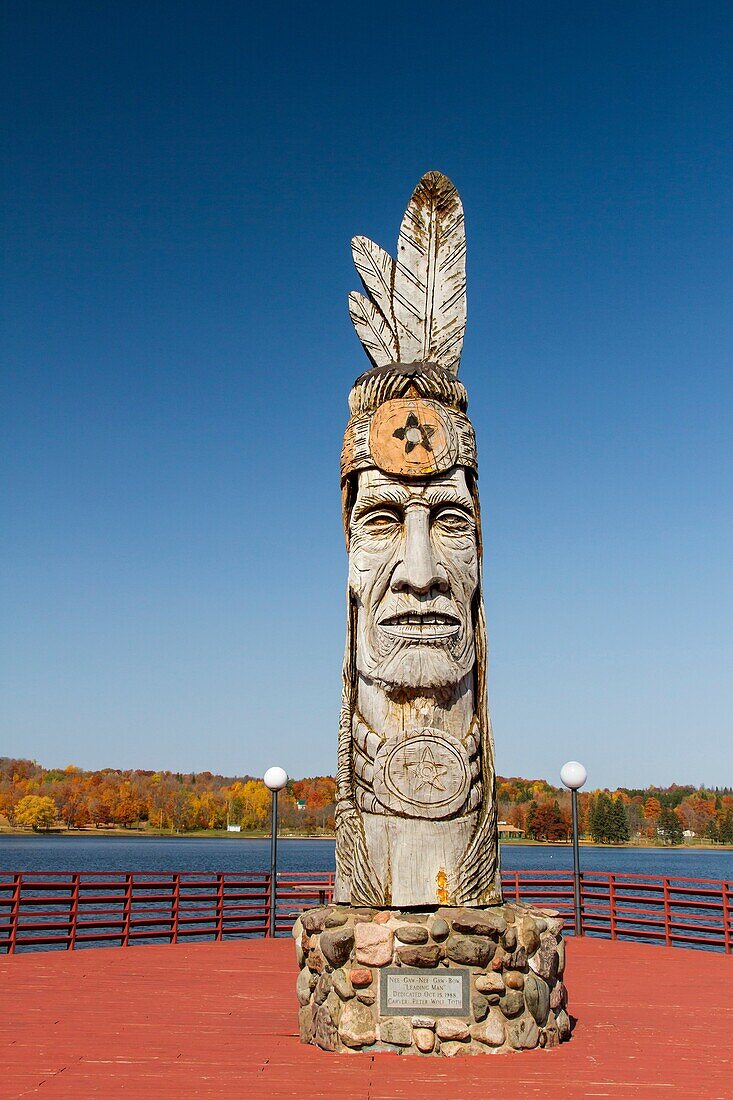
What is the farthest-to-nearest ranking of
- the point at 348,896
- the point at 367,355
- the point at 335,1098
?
the point at 367,355, the point at 348,896, the point at 335,1098

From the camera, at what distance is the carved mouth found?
707 cm

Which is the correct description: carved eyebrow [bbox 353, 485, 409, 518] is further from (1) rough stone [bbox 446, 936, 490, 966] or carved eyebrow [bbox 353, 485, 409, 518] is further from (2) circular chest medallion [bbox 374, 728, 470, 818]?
(1) rough stone [bbox 446, 936, 490, 966]

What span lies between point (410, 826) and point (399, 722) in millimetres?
770

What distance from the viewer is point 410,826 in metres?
6.89

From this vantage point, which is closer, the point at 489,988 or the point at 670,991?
the point at 489,988

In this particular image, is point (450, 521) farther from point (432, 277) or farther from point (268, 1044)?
point (268, 1044)

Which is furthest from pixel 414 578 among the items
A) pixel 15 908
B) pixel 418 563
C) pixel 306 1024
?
pixel 15 908

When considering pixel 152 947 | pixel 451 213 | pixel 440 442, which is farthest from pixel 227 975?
pixel 451 213

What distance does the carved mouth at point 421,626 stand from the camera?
7.07 metres

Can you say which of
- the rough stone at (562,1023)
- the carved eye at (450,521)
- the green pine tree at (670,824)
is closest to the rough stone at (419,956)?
the rough stone at (562,1023)

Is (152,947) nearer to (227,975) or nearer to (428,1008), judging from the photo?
(227,975)

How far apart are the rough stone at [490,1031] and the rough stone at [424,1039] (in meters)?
0.30

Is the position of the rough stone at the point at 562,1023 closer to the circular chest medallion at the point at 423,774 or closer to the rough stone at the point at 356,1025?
the rough stone at the point at 356,1025

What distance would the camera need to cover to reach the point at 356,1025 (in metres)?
6.54
